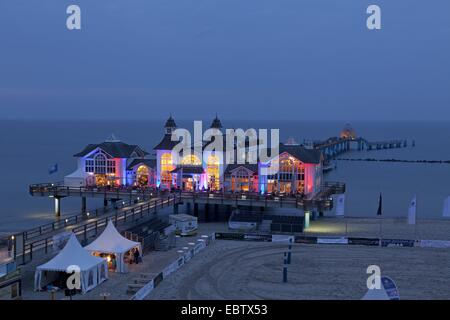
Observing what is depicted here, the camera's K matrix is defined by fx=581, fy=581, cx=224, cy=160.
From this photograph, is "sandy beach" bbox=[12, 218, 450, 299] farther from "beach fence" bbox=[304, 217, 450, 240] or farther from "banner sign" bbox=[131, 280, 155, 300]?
"beach fence" bbox=[304, 217, 450, 240]

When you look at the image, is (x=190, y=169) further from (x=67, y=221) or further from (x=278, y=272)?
(x=278, y=272)

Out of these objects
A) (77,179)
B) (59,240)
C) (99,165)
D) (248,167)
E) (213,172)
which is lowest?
(59,240)

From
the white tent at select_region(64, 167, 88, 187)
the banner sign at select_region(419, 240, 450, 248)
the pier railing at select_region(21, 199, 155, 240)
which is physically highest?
the white tent at select_region(64, 167, 88, 187)

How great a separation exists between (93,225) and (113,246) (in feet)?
17.7

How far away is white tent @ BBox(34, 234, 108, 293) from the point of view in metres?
22.2

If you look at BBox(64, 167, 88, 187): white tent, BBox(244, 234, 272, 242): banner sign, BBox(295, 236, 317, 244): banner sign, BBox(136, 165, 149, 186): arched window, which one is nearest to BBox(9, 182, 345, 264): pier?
BBox(64, 167, 88, 187): white tent

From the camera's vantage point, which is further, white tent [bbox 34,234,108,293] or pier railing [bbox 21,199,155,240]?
pier railing [bbox 21,199,155,240]

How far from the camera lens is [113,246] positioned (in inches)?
1009

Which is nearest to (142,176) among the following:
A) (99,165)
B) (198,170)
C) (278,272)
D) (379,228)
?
(99,165)

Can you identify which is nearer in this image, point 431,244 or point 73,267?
point 73,267

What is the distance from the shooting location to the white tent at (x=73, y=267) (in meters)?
22.2

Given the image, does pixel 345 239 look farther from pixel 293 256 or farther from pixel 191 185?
pixel 191 185

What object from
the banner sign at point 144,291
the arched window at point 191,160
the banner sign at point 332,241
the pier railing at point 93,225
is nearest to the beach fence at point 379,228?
the banner sign at point 332,241

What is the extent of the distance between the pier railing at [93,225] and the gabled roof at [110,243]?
2.06 m
